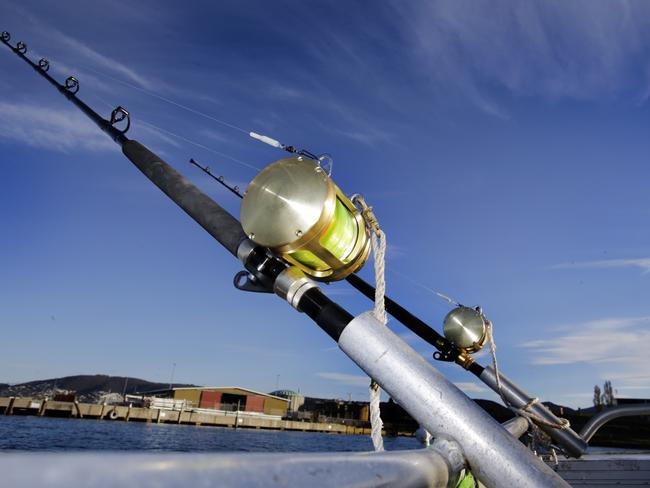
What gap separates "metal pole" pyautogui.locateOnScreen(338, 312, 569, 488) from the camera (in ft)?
3.59

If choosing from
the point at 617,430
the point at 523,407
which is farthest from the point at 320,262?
the point at 617,430

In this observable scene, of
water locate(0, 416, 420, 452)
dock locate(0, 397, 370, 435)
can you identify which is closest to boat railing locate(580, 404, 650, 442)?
water locate(0, 416, 420, 452)

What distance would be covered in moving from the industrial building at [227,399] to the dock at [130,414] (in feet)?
11.9

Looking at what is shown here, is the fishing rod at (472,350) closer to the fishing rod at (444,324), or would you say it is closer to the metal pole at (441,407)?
the fishing rod at (444,324)

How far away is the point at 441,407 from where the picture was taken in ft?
3.83

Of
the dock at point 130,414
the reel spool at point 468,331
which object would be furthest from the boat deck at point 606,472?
the dock at point 130,414

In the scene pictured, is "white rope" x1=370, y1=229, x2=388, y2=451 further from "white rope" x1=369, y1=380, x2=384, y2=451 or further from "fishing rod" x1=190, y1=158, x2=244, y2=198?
"fishing rod" x1=190, y1=158, x2=244, y2=198

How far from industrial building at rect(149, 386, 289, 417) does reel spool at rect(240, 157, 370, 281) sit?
64299 millimetres

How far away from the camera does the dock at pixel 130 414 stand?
4809 centimetres

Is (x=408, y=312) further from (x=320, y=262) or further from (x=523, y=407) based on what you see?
(x=320, y=262)

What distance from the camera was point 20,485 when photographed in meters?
0.42

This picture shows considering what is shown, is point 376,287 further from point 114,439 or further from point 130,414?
point 130,414

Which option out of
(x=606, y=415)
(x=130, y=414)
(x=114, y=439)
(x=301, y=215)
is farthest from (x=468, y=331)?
(x=130, y=414)

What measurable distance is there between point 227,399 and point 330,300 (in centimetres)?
6893
